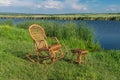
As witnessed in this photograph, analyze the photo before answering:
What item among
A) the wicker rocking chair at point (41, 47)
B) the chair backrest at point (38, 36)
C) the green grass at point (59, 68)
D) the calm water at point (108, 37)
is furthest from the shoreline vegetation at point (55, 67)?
the calm water at point (108, 37)

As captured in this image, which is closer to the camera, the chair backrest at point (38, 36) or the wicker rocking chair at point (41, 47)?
the wicker rocking chair at point (41, 47)

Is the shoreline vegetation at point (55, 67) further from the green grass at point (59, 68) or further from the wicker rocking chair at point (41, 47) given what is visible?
the wicker rocking chair at point (41, 47)

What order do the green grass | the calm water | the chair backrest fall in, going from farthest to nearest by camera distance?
the calm water, the chair backrest, the green grass

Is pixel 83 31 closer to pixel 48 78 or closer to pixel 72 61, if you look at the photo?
pixel 72 61

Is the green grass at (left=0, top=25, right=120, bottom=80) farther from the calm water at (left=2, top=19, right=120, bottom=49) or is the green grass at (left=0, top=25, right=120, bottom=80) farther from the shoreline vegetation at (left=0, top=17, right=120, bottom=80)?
the calm water at (left=2, top=19, right=120, bottom=49)

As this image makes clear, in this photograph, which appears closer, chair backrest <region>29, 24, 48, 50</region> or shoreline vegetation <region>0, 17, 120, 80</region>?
shoreline vegetation <region>0, 17, 120, 80</region>

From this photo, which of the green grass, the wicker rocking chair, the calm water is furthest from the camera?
the calm water

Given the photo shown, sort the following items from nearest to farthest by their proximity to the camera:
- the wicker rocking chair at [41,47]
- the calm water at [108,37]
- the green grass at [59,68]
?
1. the green grass at [59,68]
2. the wicker rocking chair at [41,47]
3. the calm water at [108,37]

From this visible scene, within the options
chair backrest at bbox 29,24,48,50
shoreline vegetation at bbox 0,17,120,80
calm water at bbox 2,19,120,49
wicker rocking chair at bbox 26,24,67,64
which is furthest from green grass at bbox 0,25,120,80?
calm water at bbox 2,19,120,49

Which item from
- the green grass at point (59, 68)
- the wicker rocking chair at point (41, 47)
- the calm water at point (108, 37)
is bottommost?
the calm water at point (108, 37)

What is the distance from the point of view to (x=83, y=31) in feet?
69.7

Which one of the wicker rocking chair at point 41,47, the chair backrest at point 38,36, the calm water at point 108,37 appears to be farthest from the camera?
the calm water at point 108,37

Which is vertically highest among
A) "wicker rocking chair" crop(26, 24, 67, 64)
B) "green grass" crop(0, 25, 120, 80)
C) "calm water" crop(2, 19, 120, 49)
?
"wicker rocking chair" crop(26, 24, 67, 64)

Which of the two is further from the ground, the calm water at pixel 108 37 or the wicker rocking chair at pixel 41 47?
the wicker rocking chair at pixel 41 47
